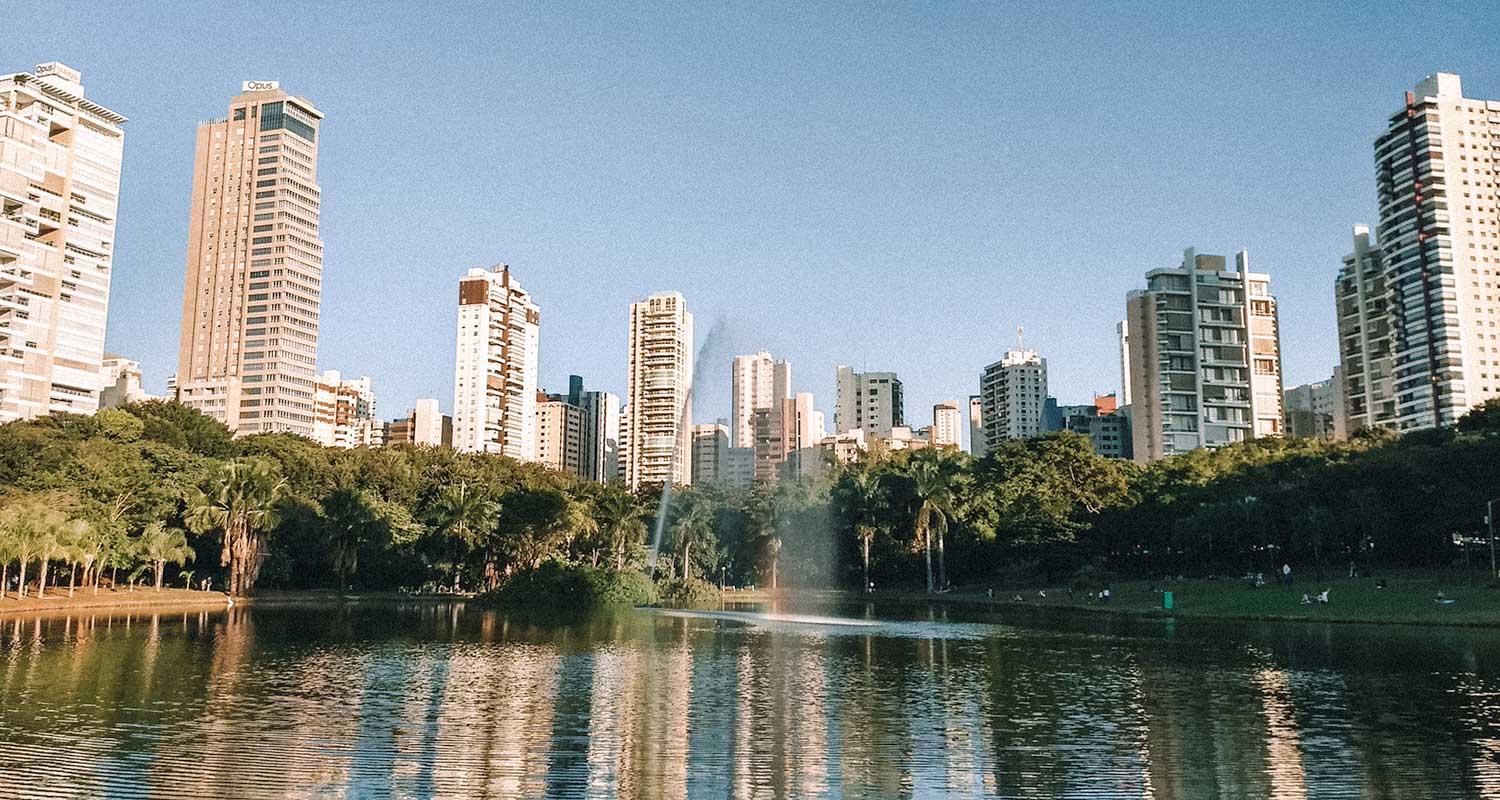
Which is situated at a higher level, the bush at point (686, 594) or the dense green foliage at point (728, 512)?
the dense green foliage at point (728, 512)

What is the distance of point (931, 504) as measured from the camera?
342 ft

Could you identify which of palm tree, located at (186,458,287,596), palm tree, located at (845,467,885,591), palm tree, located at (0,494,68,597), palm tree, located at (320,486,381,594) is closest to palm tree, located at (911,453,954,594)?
palm tree, located at (845,467,885,591)

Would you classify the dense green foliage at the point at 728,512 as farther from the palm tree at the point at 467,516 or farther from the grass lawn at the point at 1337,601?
the grass lawn at the point at 1337,601

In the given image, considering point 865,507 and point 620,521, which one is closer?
point 620,521

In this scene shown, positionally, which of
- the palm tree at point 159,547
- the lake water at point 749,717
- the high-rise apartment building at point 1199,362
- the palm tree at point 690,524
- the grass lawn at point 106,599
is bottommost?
the lake water at point 749,717

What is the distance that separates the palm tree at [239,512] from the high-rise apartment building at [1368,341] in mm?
170554

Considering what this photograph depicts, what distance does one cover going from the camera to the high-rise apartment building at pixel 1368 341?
609ft

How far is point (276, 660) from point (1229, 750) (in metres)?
31.5

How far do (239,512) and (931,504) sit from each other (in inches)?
2368

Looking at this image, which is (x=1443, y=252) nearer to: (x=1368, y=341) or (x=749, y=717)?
(x=1368, y=341)

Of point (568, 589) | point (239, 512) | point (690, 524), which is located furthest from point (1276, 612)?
point (239, 512)

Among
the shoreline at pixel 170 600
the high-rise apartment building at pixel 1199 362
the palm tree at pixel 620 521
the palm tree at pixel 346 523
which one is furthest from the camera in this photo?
the high-rise apartment building at pixel 1199 362

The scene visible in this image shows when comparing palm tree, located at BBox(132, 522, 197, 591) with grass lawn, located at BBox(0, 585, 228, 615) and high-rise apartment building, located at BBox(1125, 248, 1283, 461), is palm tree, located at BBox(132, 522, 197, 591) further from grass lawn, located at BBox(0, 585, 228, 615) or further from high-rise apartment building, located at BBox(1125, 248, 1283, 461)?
high-rise apartment building, located at BBox(1125, 248, 1283, 461)

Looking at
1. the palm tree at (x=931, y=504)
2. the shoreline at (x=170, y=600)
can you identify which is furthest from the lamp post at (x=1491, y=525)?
the shoreline at (x=170, y=600)
